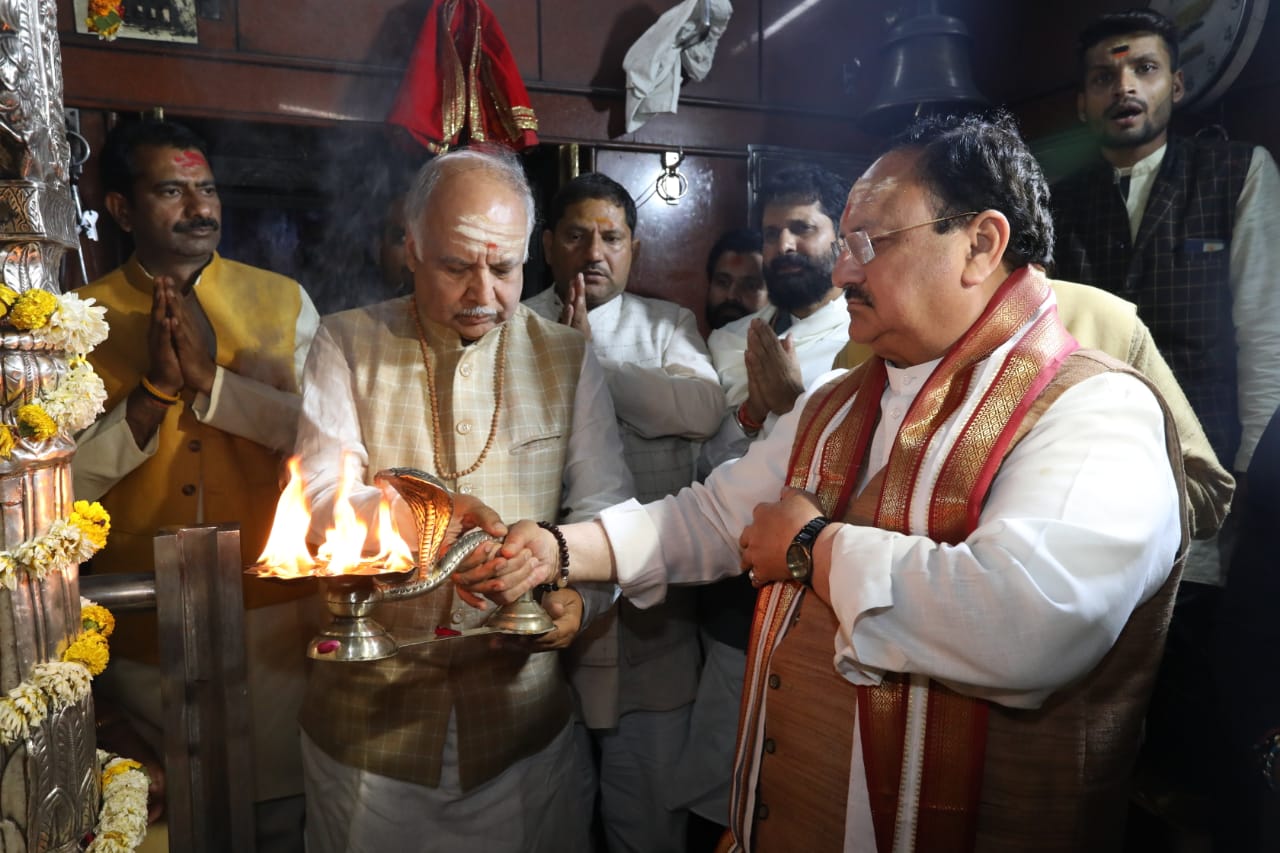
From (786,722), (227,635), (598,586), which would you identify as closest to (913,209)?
(786,722)

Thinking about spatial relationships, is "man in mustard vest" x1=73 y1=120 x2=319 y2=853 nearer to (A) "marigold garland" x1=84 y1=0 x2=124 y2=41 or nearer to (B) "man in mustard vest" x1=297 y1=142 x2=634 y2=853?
(A) "marigold garland" x1=84 y1=0 x2=124 y2=41

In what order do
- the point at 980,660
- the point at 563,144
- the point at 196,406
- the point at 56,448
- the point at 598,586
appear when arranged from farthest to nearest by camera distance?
the point at 563,144 → the point at 196,406 → the point at 598,586 → the point at 56,448 → the point at 980,660

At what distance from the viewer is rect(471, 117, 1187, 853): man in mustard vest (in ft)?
5.70

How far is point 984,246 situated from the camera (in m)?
2.09

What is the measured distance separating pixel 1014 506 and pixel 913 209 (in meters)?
0.68

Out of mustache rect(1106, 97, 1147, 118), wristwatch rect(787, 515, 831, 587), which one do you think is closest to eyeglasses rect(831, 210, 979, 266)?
wristwatch rect(787, 515, 831, 587)

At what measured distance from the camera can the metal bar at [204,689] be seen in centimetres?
203

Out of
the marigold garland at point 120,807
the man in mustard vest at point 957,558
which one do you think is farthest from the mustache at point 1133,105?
the marigold garland at point 120,807

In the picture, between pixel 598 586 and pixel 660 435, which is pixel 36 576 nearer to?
pixel 598 586

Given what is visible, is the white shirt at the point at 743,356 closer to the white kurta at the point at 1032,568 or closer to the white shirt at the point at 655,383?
the white shirt at the point at 655,383

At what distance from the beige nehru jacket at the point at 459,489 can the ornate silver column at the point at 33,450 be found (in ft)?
2.69

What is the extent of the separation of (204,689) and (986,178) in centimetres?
195

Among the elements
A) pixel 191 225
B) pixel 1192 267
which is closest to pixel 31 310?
pixel 191 225

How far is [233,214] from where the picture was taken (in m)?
5.68
